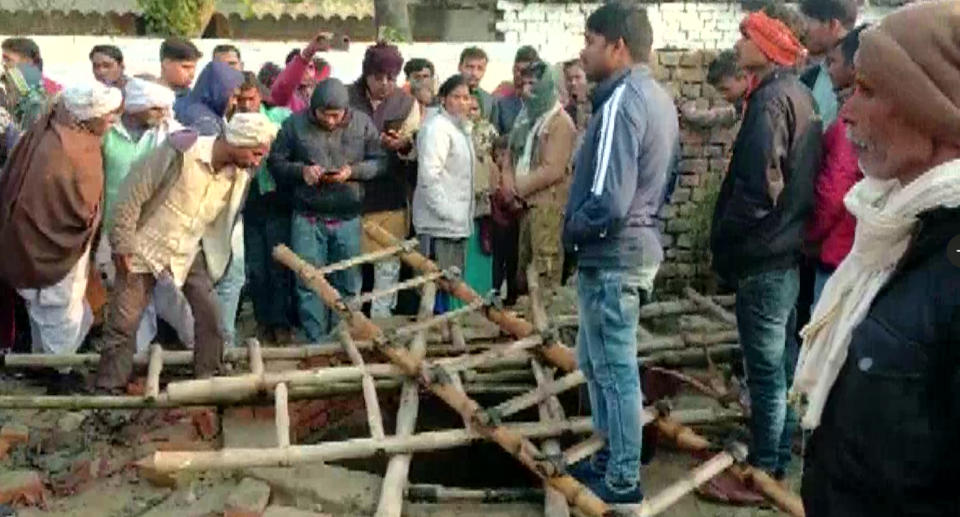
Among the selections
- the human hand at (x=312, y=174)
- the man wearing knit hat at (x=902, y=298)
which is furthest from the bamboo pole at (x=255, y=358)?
the man wearing knit hat at (x=902, y=298)

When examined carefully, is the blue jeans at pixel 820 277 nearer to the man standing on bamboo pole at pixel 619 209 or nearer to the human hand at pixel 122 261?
the man standing on bamboo pole at pixel 619 209

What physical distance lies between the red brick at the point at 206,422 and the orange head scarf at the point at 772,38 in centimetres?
283

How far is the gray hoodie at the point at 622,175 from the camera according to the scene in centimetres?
386

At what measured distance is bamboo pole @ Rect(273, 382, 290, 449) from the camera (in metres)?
4.22

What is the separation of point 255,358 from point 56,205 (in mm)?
1234

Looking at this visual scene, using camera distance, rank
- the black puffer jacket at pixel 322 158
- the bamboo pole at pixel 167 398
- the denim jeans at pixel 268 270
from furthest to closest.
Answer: the denim jeans at pixel 268 270, the black puffer jacket at pixel 322 158, the bamboo pole at pixel 167 398

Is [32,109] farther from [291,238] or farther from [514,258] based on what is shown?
[514,258]

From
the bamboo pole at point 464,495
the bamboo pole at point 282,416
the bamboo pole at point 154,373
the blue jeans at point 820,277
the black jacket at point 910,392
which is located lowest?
the bamboo pole at point 464,495

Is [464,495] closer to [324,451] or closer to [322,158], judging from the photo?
[324,451]

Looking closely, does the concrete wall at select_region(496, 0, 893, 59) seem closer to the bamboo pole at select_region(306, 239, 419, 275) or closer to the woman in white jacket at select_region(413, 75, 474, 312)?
the woman in white jacket at select_region(413, 75, 474, 312)

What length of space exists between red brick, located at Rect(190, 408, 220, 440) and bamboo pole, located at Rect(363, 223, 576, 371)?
5.41ft

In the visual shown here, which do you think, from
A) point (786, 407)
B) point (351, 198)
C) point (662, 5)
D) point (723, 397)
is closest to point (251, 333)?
point (351, 198)

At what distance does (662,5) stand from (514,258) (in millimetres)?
7132

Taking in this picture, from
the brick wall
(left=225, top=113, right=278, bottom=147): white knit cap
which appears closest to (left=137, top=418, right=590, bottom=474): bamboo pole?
(left=225, top=113, right=278, bottom=147): white knit cap
